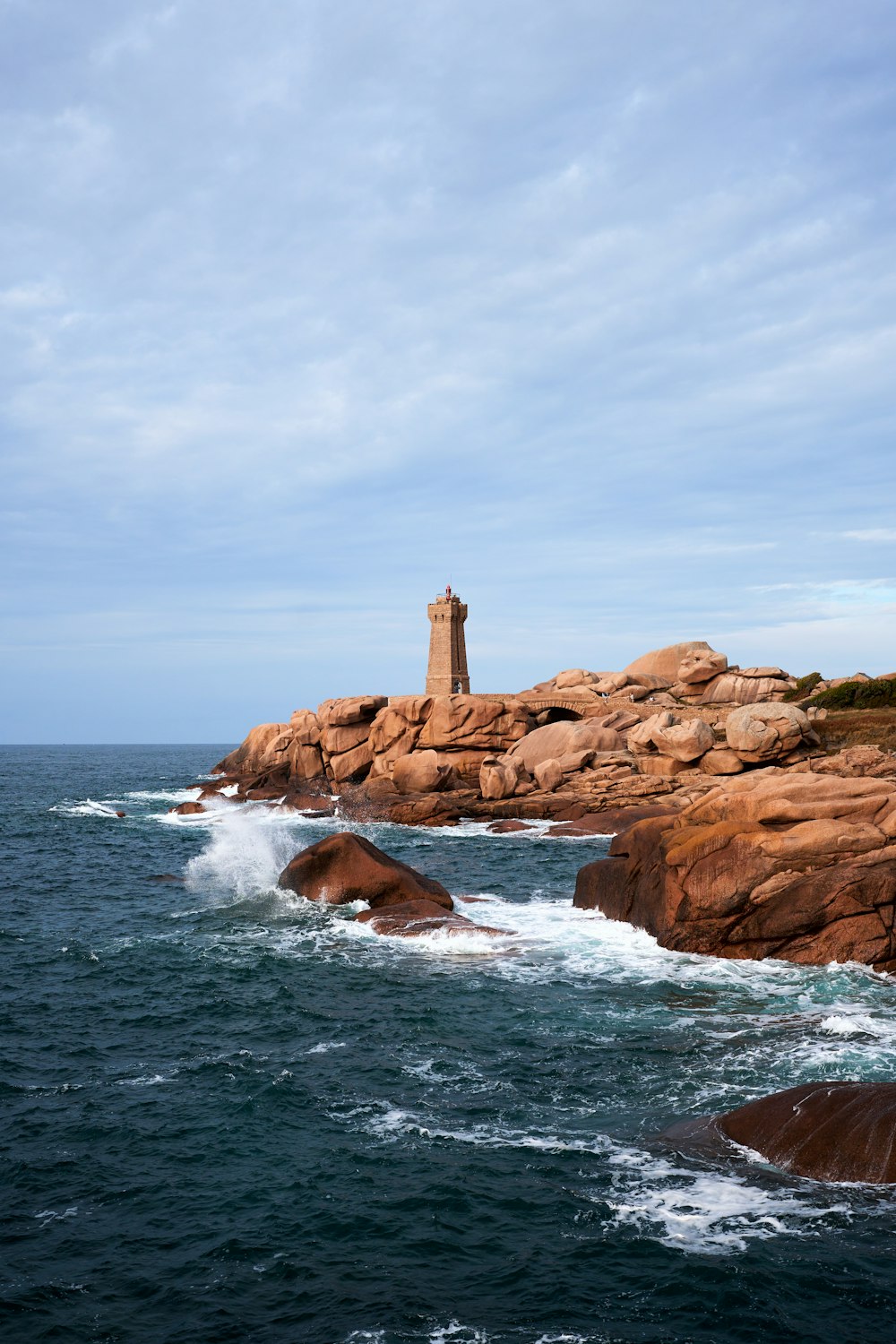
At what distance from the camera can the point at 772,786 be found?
2391 centimetres

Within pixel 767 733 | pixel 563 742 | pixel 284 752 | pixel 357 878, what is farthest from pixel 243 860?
pixel 284 752

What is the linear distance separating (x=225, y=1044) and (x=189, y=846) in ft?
97.2

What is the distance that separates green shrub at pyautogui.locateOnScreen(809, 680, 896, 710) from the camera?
217 ft

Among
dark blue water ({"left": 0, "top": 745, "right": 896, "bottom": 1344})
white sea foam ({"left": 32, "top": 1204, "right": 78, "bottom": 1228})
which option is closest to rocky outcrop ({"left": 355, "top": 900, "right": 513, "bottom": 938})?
dark blue water ({"left": 0, "top": 745, "right": 896, "bottom": 1344})

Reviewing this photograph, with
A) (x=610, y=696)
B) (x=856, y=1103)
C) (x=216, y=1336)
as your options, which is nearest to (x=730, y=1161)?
(x=856, y=1103)

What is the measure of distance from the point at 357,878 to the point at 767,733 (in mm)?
30462

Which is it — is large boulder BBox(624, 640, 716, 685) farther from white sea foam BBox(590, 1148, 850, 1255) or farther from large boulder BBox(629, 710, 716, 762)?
white sea foam BBox(590, 1148, 850, 1255)

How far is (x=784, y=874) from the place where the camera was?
21.6 metres

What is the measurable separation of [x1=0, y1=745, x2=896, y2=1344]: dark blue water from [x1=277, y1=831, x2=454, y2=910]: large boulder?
6.59ft

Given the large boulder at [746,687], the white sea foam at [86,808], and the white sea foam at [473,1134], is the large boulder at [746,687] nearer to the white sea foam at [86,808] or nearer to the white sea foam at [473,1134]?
the white sea foam at [86,808]

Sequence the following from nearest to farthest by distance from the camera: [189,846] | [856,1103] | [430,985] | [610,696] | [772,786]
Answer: [856,1103] → [430,985] → [772,786] → [189,846] → [610,696]

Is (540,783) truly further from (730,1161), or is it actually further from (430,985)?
(730,1161)

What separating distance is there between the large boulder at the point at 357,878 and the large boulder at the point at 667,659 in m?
56.5

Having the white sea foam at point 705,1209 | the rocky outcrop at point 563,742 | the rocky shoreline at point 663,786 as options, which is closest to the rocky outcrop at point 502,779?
the rocky shoreline at point 663,786
